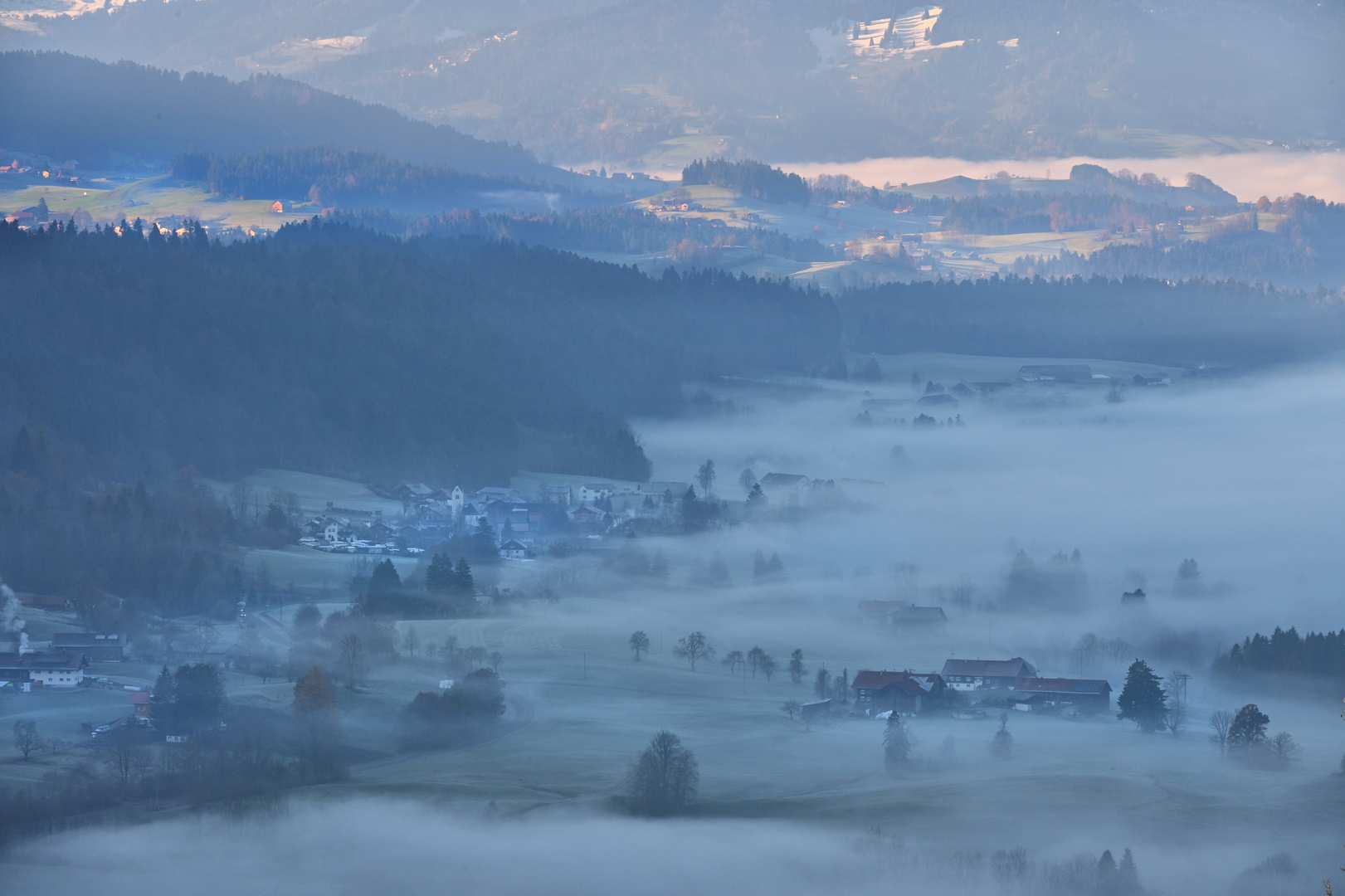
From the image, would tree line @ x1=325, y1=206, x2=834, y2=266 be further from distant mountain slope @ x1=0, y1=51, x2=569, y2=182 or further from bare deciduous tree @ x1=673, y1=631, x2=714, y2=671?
bare deciduous tree @ x1=673, y1=631, x2=714, y2=671

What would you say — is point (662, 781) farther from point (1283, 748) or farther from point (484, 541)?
point (484, 541)

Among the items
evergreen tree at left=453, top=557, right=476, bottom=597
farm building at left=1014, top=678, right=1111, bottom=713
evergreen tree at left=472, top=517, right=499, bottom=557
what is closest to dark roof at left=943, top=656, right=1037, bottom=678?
farm building at left=1014, top=678, right=1111, bottom=713

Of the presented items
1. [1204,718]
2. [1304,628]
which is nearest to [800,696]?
[1204,718]

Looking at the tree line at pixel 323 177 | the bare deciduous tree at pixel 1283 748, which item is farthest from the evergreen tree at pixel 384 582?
the tree line at pixel 323 177

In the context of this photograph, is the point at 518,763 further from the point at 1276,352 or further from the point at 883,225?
the point at 883,225

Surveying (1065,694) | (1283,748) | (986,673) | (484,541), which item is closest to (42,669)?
(484,541)

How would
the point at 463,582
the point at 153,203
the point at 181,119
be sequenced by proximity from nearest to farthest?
the point at 463,582 < the point at 153,203 < the point at 181,119
